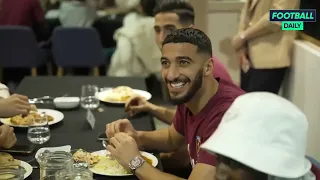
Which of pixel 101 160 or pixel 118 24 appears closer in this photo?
pixel 101 160

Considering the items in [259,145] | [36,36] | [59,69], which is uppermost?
[259,145]

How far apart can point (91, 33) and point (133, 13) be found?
52 centimetres

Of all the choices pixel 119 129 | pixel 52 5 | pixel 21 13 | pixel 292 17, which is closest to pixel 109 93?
pixel 119 129

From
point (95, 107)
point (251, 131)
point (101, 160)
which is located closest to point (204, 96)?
point (101, 160)

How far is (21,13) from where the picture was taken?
4855 mm

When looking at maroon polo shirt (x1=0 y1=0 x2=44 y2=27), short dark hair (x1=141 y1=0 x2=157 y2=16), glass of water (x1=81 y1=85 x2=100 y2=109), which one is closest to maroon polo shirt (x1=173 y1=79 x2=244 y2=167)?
glass of water (x1=81 y1=85 x2=100 y2=109)

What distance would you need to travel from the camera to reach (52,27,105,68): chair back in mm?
4652

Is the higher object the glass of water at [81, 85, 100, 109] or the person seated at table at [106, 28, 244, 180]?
the person seated at table at [106, 28, 244, 180]

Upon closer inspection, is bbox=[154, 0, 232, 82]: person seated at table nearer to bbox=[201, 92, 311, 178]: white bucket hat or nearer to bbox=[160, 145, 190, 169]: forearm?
bbox=[160, 145, 190, 169]: forearm

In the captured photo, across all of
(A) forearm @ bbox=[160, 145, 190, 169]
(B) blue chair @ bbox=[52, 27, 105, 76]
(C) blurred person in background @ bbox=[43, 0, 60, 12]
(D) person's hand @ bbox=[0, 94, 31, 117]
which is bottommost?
(A) forearm @ bbox=[160, 145, 190, 169]

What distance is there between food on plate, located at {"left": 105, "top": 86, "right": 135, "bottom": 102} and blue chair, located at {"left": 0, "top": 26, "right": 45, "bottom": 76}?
2110 mm

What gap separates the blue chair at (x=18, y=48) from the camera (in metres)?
4.57

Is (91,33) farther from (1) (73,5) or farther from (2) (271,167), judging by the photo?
(2) (271,167)

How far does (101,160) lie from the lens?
1876mm
